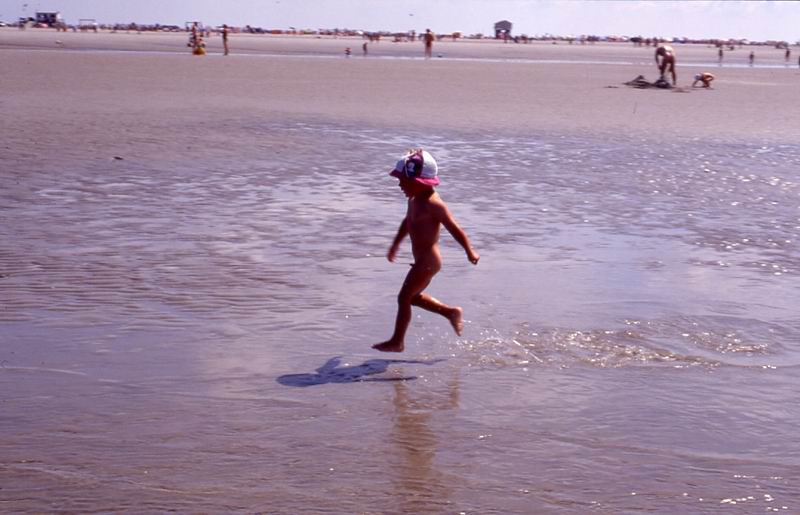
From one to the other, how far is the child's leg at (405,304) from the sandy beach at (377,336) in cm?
12

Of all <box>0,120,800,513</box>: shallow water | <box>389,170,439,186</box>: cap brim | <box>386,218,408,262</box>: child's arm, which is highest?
<box>389,170,439,186</box>: cap brim

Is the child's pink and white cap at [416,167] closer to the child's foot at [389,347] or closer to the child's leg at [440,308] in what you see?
the child's leg at [440,308]

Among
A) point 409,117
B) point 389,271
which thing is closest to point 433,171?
point 389,271

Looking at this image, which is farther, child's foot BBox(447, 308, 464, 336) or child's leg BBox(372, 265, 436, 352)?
child's foot BBox(447, 308, 464, 336)

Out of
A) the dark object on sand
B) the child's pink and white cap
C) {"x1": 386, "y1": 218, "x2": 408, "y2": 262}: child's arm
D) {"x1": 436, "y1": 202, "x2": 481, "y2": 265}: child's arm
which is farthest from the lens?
the dark object on sand

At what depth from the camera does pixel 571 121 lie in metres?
22.0

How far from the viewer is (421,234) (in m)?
6.42

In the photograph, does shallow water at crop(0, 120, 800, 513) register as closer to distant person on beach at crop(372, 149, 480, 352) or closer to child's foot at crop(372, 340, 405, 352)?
child's foot at crop(372, 340, 405, 352)

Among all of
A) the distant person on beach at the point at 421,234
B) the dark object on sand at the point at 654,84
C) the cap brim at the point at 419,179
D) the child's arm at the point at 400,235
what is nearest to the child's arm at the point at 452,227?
the distant person on beach at the point at 421,234

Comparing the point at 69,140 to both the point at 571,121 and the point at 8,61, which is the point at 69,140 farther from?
the point at 8,61

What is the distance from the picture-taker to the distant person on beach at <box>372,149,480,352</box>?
6215 millimetres

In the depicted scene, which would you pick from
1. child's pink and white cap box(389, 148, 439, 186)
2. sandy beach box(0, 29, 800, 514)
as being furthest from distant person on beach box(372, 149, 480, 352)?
sandy beach box(0, 29, 800, 514)

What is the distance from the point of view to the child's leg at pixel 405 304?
20.4 feet

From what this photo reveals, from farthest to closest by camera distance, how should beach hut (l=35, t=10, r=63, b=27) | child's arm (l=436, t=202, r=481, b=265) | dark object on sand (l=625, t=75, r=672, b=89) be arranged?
beach hut (l=35, t=10, r=63, b=27) < dark object on sand (l=625, t=75, r=672, b=89) < child's arm (l=436, t=202, r=481, b=265)
